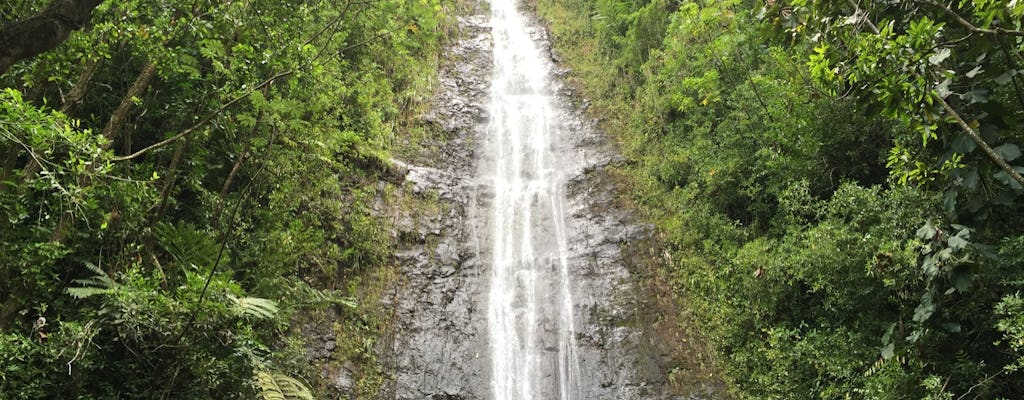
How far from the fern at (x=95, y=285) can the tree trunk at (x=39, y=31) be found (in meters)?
3.23

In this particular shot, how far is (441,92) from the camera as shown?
17.7m

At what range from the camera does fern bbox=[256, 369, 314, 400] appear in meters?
6.40

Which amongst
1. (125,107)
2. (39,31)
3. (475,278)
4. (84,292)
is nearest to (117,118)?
(125,107)

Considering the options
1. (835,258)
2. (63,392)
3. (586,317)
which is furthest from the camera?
(586,317)

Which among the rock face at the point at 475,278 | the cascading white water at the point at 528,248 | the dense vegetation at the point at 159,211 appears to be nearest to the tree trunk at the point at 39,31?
the dense vegetation at the point at 159,211

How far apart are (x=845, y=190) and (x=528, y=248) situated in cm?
656

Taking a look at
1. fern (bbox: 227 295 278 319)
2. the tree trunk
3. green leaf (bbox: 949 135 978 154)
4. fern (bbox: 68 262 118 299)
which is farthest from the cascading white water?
the tree trunk

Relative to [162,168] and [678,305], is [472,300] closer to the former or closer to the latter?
[678,305]

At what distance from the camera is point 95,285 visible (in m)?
6.07

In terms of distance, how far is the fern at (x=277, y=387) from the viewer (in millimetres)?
6398

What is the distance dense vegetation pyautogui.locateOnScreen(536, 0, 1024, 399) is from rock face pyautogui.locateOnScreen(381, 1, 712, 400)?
0.99 metres

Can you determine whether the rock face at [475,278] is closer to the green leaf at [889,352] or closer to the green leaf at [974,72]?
the green leaf at [889,352]

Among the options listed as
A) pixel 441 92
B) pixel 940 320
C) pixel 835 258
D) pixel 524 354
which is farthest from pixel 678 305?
pixel 441 92

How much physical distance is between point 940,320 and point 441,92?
13960mm
